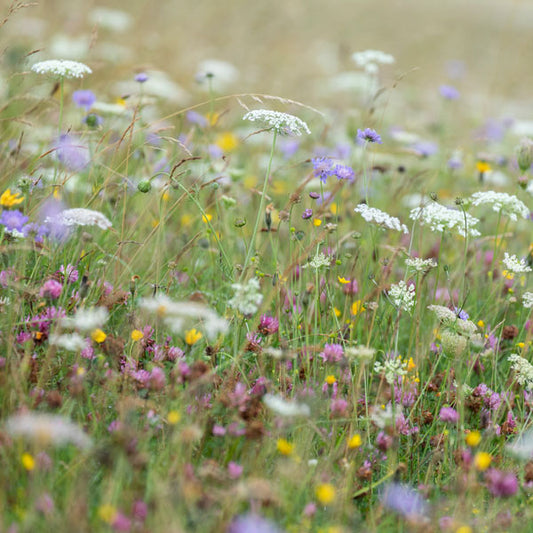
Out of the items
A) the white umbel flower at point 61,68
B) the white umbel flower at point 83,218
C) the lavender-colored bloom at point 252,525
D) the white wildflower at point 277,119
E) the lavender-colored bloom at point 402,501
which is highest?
the white wildflower at point 277,119

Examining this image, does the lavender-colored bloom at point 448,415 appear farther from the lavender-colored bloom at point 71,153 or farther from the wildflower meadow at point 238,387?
the lavender-colored bloom at point 71,153

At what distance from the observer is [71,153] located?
2.54 meters

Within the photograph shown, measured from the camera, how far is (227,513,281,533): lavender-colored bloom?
45.3 inches

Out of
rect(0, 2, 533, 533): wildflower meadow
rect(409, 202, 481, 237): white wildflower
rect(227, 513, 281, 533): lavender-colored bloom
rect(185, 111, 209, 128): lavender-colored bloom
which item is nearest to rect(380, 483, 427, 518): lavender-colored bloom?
rect(0, 2, 533, 533): wildflower meadow

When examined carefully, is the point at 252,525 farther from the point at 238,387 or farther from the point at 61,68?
the point at 61,68

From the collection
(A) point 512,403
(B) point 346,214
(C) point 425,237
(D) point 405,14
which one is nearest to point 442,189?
(C) point 425,237

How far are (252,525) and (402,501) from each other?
41 cm

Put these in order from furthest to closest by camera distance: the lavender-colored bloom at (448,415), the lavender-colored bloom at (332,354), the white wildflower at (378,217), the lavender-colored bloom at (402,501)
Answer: the white wildflower at (378,217) → the lavender-colored bloom at (332,354) → the lavender-colored bloom at (448,415) → the lavender-colored bloom at (402,501)

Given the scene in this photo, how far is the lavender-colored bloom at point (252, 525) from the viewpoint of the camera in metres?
1.15

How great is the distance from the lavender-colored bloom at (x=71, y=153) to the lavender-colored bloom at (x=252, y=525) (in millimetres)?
1422

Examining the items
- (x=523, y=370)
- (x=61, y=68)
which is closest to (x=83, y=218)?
(x=61, y=68)

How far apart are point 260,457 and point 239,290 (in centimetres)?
39

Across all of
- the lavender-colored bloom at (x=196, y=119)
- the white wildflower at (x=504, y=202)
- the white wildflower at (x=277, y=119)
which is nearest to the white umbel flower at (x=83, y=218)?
the white wildflower at (x=277, y=119)

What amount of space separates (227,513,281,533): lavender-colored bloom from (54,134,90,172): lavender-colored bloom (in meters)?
1.42
